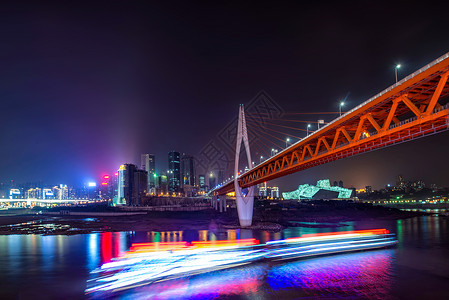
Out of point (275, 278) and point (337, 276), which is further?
point (337, 276)

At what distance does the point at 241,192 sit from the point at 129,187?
13776 centimetres

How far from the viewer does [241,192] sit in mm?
52344

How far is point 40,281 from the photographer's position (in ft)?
66.5

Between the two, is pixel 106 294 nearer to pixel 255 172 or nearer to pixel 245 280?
pixel 245 280

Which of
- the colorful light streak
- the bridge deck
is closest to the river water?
the colorful light streak

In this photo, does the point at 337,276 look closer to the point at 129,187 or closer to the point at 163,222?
the point at 163,222

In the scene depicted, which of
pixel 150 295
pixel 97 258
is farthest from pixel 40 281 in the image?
pixel 150 295

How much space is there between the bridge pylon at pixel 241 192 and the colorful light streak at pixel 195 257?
702 inches

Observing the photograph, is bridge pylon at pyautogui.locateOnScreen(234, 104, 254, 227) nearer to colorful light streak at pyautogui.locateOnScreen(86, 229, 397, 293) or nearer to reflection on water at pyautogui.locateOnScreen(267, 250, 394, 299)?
colorful light streak at pyautogui.locateOnScreen(86, 229, 397, 293)

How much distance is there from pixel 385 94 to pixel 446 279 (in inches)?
530

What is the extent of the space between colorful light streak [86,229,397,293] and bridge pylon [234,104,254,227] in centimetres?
1784

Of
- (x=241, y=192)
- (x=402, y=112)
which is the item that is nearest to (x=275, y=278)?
(x=402, y=112)

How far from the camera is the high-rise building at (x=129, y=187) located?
17362 centimetres

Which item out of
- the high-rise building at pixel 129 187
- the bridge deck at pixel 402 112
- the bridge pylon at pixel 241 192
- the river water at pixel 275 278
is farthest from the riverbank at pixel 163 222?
the high-rise building at pixel 129 187
